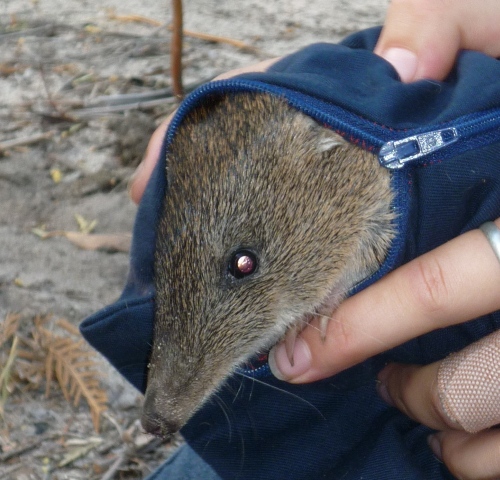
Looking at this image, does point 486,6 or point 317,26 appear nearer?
point 486,6

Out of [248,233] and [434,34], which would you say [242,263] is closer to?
[248,233]

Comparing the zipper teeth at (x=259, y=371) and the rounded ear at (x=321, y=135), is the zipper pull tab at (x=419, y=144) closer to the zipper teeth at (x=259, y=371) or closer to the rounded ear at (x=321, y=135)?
the rounded ear at (x=321, y=135)

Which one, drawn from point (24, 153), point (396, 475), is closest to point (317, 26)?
point (24, 153)

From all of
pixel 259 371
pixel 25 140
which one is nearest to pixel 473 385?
pixel 259 371

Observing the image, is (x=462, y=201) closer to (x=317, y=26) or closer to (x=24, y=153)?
(x=24, y=153)

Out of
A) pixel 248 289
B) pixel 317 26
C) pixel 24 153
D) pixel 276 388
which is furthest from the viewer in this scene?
pixel 317 26

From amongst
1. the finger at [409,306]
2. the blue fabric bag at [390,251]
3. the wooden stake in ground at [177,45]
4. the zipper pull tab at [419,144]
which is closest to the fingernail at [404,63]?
the blue fabric bag at [390,251]
